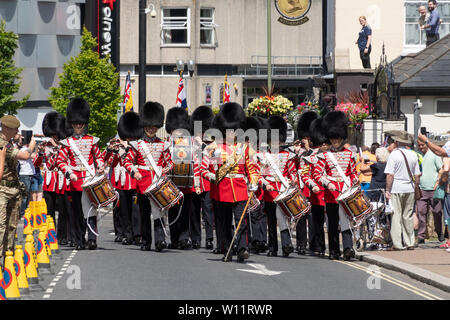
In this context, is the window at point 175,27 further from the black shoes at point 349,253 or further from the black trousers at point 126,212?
the black shoes at point 349,253

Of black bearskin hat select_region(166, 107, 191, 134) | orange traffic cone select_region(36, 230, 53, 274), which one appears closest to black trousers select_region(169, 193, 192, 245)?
black bearskin hat select_region(166, 107, 191, 134)

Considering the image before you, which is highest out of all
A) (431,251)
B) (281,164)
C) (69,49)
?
(69,49)

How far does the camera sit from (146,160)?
18.3 meters

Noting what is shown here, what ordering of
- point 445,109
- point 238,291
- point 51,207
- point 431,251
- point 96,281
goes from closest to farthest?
point 238,291 < point 96,281 < point 431,251 < point 51,207 < point 445,109

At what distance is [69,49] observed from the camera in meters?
66.8

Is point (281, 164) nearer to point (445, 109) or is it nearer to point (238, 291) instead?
point (238, 291)

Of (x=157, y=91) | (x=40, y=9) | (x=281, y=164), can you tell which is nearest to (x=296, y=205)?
(x=281, y=164)

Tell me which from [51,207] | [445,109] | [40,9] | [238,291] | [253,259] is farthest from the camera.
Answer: [40,9]

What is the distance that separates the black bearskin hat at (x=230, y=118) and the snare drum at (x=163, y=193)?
1.18 m

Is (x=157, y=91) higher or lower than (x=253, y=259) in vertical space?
higher

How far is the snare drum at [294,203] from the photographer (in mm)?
17656

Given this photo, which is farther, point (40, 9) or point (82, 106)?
point (40, 9)
